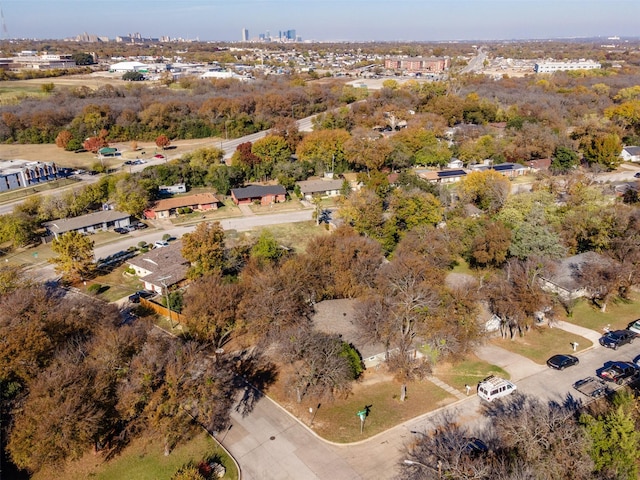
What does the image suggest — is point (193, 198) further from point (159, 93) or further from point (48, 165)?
point (159, 93)

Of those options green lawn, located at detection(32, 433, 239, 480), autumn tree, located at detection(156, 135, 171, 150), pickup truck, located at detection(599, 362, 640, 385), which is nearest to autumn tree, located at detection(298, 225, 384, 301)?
green lawn, located at detection(32, 433, 239, 480)

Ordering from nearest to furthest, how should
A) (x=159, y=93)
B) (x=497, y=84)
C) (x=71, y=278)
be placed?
(x=71, y=278)
(x=159, y=93)
(x=497, y=84)

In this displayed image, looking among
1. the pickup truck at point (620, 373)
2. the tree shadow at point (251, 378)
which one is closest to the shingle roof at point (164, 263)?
the tree shadow at point (251, 378)

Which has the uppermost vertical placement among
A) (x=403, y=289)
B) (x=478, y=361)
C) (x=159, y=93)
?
(x=159, y=93)

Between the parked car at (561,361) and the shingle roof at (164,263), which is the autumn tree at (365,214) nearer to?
the shingle roof at (164,263)

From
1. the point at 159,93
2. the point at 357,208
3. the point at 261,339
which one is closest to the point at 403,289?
the point at 261,339

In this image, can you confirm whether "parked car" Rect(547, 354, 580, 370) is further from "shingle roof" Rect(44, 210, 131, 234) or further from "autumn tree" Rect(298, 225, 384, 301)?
"shingle roof" Rect(44, 210, 131, 234)
